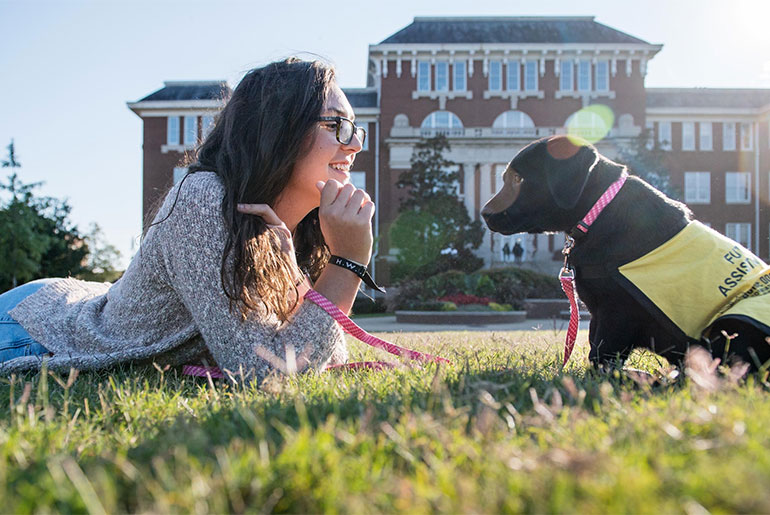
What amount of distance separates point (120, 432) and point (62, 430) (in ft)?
0.53

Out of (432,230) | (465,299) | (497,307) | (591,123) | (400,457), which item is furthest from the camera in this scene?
(591,123)

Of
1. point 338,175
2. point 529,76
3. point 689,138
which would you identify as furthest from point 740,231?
point 338,175

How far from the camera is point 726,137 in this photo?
122ft

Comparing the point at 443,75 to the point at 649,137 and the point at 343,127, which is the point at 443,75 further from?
the point at 343,127

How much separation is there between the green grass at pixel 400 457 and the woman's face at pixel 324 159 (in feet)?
4.51

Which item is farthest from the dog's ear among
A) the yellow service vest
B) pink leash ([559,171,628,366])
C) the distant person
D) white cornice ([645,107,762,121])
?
white cornice ([645,107,762,121])

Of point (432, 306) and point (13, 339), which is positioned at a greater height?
point (13, 339)

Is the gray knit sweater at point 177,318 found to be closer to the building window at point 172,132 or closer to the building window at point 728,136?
the building window at point 172,132

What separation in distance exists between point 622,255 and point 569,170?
0.73 metres

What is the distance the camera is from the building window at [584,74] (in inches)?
1373

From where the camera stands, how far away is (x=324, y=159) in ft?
9.86

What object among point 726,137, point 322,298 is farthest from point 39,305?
point 726,137

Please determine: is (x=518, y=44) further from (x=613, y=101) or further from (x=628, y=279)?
(x=628, y=279)

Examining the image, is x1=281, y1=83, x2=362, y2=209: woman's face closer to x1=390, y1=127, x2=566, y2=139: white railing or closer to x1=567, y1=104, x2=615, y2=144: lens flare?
x1=390, y1=127, x2=566, y2=139: white railing
